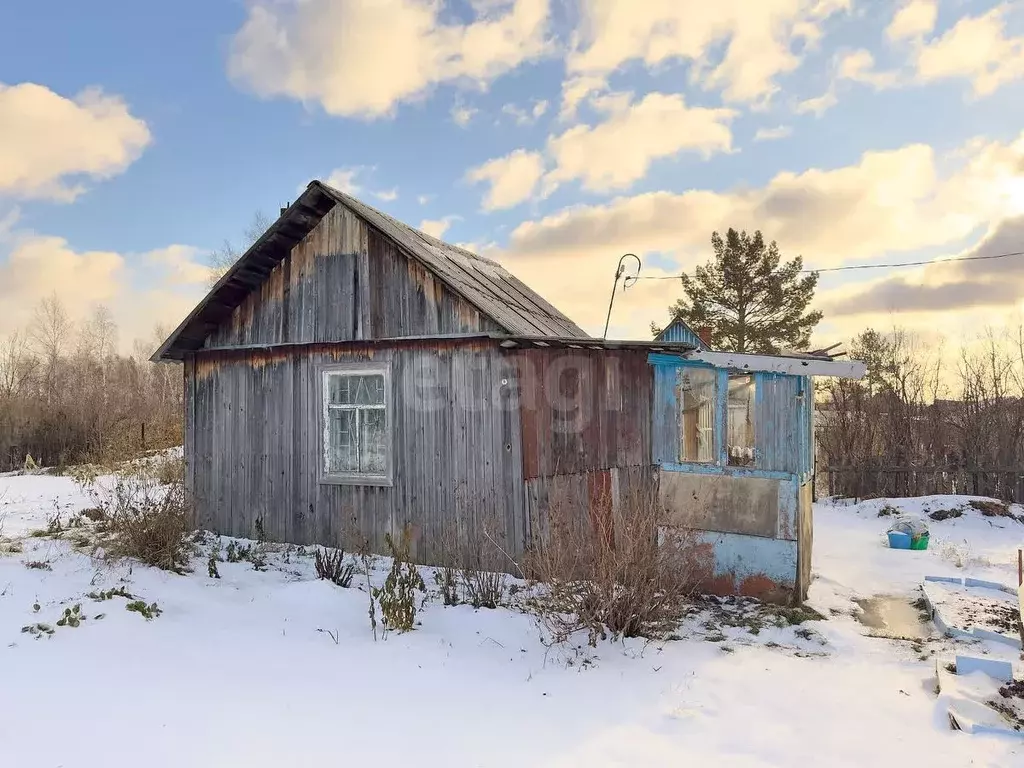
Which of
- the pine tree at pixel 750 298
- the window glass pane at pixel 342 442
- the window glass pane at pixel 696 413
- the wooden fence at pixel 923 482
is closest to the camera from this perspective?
the window glass pane at pixel 696 413

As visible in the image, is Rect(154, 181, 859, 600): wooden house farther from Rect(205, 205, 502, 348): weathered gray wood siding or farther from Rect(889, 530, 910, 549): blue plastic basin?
Rect(889, 530, 910, 549): blue plastic basin

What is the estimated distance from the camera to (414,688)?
4961 millimetres

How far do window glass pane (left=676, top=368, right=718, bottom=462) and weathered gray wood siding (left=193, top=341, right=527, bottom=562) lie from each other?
2140mm

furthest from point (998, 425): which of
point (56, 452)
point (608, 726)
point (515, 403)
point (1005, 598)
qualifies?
point (56, 452)

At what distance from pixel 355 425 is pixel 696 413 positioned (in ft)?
15.2

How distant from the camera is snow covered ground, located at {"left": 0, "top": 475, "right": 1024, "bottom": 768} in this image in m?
4.08

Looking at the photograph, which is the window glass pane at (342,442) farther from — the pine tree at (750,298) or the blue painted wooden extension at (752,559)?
the pine tree at (750,298)

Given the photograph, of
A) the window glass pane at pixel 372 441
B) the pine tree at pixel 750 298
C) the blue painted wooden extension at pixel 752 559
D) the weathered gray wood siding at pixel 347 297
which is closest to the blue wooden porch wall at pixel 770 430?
the blue painted wooden extension at pixel 752 559

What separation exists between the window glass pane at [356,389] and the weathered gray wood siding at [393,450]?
0.22 meters

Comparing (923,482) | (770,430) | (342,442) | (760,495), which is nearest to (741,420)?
(770,430)

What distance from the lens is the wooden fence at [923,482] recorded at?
14.0 m

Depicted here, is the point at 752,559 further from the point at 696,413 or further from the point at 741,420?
the point at 696,413

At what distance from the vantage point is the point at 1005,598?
8125 millimetres

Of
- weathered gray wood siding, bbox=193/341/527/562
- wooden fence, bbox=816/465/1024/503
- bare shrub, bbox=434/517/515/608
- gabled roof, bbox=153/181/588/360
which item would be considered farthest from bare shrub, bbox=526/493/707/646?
wooden fence, bbox=816/465/1024/503
